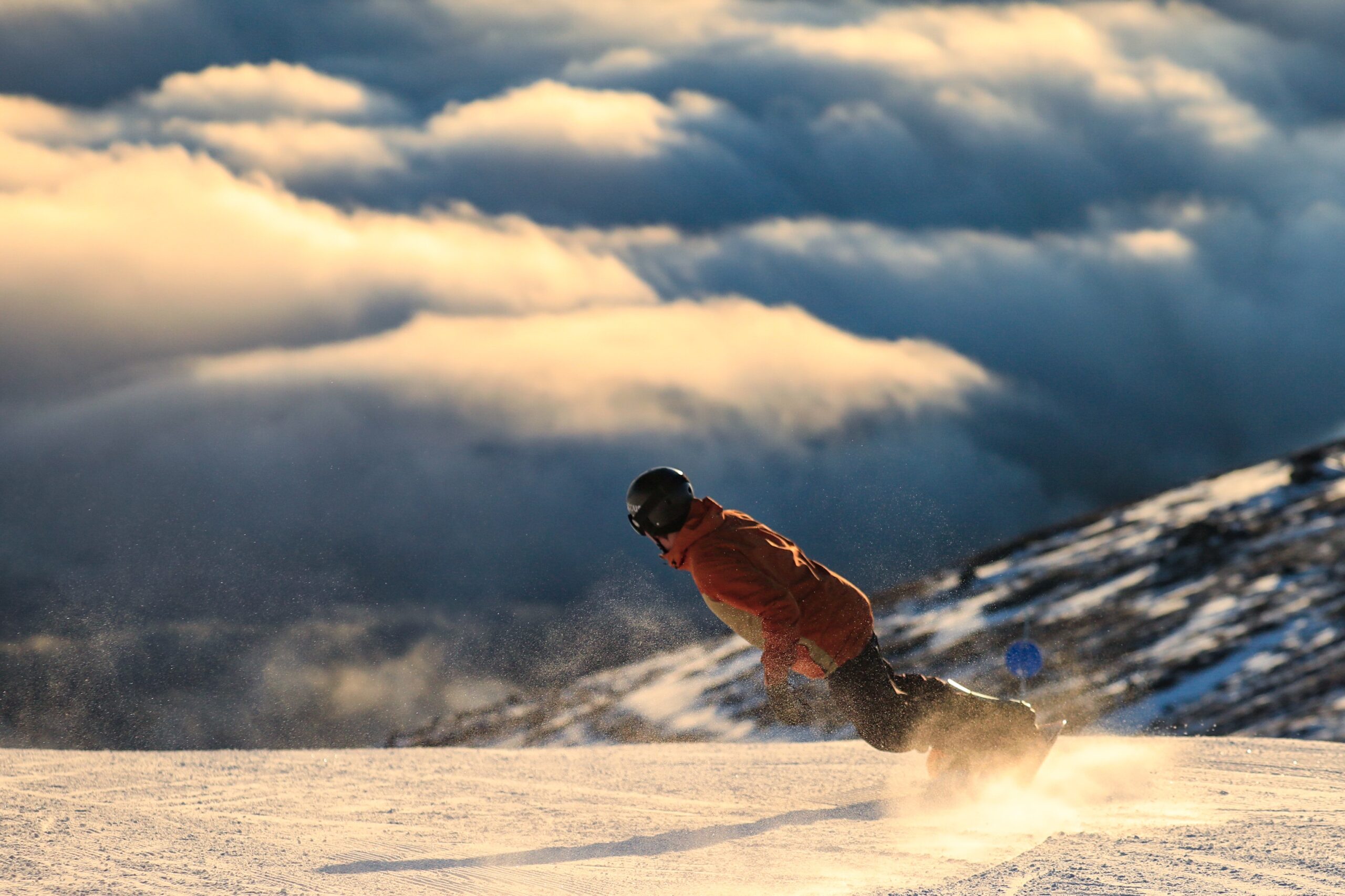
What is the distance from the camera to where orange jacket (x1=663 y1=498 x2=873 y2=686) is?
691 cm

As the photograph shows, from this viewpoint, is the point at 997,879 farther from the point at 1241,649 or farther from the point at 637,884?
the point at 1241,649

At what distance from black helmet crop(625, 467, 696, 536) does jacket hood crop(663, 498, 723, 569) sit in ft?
0.12

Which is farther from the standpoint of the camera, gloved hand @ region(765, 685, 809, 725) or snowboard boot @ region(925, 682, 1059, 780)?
snowboard boot @ region(925, 682, 1059, 780)

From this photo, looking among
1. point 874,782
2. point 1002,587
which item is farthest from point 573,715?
point 874,782

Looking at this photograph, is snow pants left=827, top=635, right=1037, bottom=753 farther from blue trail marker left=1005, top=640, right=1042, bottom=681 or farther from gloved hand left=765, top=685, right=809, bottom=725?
blue trail marker left=1005, top=640, right=1042, bottom=681

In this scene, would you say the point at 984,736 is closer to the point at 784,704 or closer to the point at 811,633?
the point at 811,633

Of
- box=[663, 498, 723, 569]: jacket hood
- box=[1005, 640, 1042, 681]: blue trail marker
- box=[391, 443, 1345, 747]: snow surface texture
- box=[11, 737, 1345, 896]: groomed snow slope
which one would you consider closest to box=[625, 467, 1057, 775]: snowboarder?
box=[663, 498, 723, 569]: jacket hood

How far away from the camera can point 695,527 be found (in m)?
7.12

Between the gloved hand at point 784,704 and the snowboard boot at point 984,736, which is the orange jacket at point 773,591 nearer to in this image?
the gloved hand at point 784,704

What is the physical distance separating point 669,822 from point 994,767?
2125 millimetres

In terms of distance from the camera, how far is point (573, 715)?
204 ft

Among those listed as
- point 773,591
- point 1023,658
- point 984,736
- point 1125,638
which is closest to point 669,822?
point 773,591

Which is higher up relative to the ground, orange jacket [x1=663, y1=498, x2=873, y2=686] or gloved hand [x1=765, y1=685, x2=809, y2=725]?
orange jacket [x1=663, y1=498, x2=873, y2=686]

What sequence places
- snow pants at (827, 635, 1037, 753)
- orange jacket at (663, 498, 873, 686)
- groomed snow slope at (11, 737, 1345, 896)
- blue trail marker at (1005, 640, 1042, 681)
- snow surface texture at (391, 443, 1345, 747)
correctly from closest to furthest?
groomed snow slope at (11, 737, 1345, 896)
orange jacket at (663, 498, 873, 686)
snow pants at (827, 635, 1037, 753)
blue trail marker at (1005, 640, 1042, 681)
snow surface texture at (391, 443, 1345, 747)
